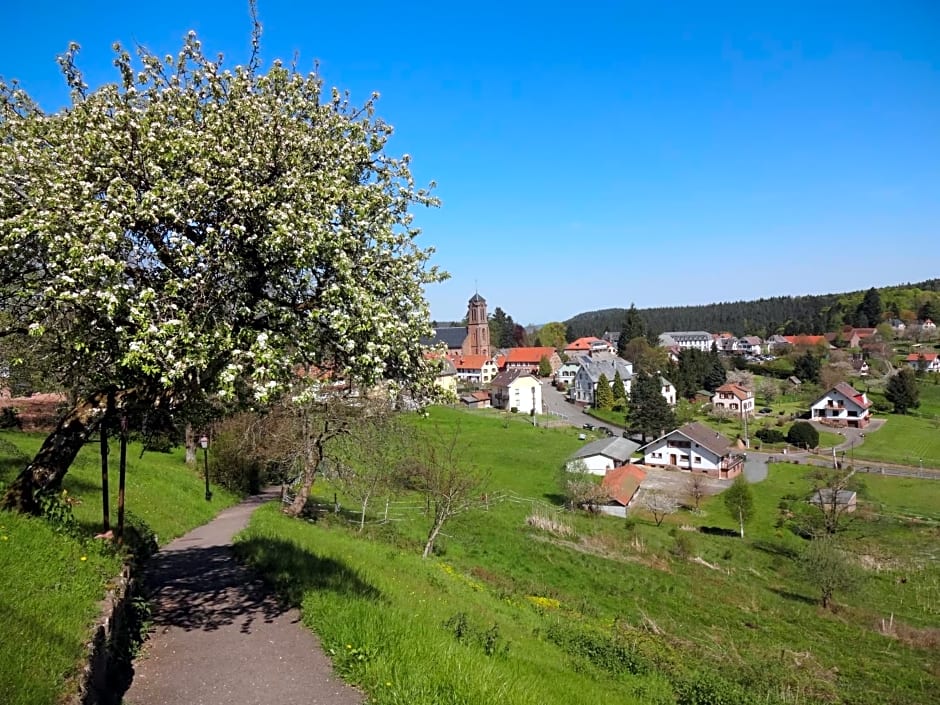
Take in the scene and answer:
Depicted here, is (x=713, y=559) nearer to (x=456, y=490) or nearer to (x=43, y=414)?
(x=456, y=490)

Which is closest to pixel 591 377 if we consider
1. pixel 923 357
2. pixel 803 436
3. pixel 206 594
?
pixel 803 436

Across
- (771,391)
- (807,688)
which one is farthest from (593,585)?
(771,391)

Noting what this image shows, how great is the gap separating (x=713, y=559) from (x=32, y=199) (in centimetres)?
4371

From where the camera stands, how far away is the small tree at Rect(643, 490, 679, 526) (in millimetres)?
57013

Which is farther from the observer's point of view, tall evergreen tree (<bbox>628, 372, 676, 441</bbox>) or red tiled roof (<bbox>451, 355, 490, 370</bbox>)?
red tiled roof (<bbox>451, 355, 490, 370</bbox>)

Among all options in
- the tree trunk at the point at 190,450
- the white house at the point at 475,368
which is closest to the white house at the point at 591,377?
the white house at the point at 475,368

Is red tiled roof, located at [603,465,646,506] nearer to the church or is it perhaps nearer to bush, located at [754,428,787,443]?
bush, located at [754,428,787,443]

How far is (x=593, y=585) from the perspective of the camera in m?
30.5

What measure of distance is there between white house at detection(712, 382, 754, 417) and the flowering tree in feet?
388

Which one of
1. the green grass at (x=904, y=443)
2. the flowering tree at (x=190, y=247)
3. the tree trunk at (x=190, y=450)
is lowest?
the green grass at (x=904, y=443)

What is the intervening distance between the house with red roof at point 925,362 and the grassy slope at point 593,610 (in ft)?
410

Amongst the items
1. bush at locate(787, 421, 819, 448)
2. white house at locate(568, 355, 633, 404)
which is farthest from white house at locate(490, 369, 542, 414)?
bush at locate(787, 421, 819, 448)

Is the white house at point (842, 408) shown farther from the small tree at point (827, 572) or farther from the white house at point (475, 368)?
the small tree at point (827, 572)

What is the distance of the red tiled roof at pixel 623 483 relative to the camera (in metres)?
57.3
